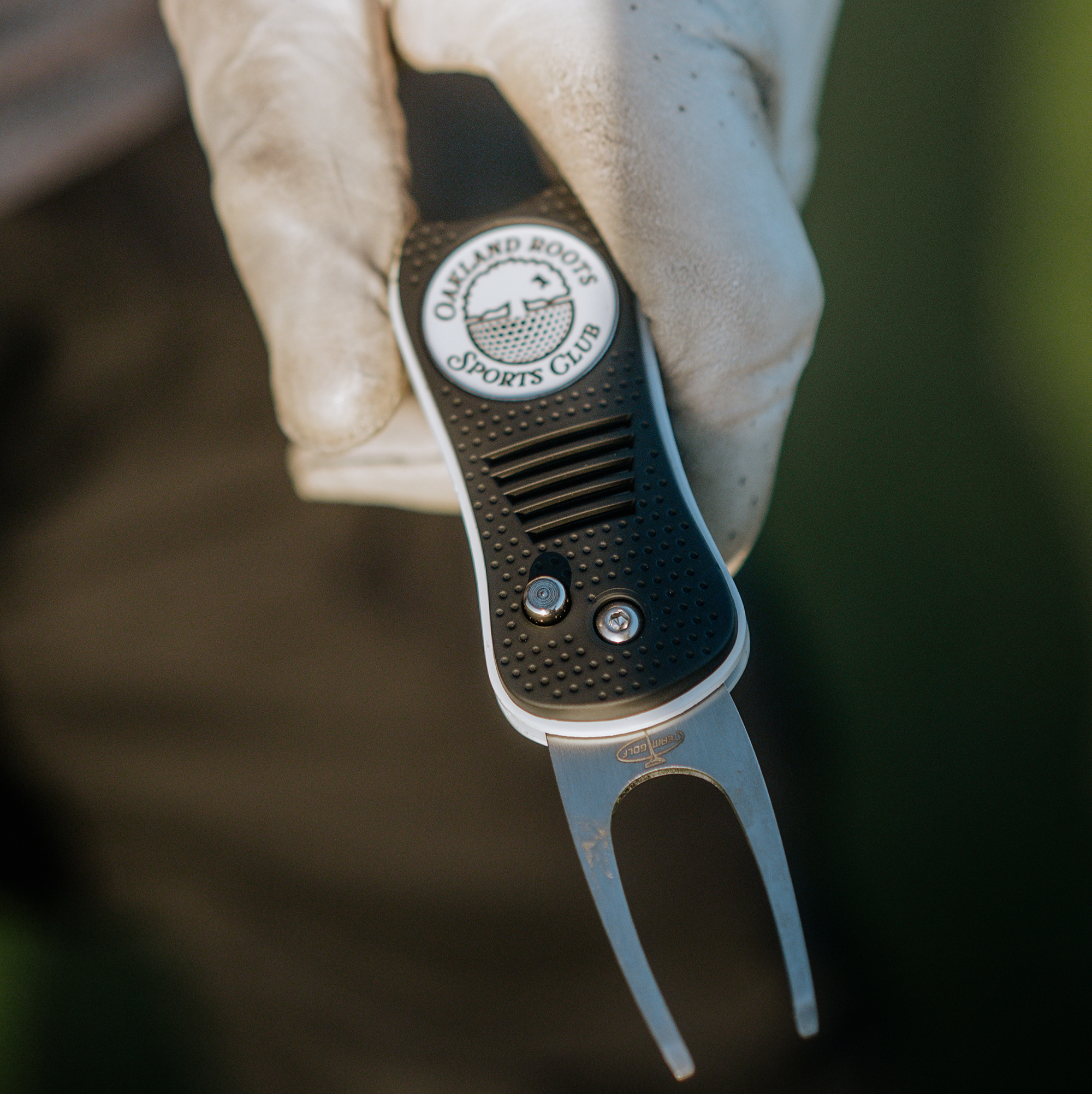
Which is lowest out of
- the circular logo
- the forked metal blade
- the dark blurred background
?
the dark blurred background

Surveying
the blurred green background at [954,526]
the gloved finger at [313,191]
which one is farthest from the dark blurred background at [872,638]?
the gloved finger at [313,191]

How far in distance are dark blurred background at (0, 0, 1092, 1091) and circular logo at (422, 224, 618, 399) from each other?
0.81 feet

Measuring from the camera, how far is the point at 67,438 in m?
1.00

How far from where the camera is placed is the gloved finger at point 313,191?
0.77 metres

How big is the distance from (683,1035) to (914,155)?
1121mm

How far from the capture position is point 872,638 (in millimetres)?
1061

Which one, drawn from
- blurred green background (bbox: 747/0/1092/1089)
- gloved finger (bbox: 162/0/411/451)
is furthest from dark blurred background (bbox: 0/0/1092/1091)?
gloved finger (bbox: 162/0/411/451)

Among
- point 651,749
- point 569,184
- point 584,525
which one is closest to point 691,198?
point 569,184

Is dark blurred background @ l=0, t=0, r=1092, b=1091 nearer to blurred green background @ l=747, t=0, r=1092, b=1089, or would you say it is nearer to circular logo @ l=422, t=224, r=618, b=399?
blurred green background @ l=747, t=0, r=1092, b=1089

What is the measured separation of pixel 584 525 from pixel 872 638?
0.56 m

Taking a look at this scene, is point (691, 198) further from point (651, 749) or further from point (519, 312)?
point (651, 749)

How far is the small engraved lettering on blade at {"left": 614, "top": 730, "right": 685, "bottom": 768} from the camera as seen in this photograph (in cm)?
59

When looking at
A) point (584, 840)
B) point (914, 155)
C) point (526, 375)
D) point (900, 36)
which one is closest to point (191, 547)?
point (526, 375)

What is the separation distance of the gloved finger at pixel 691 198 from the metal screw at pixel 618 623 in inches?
7.6
